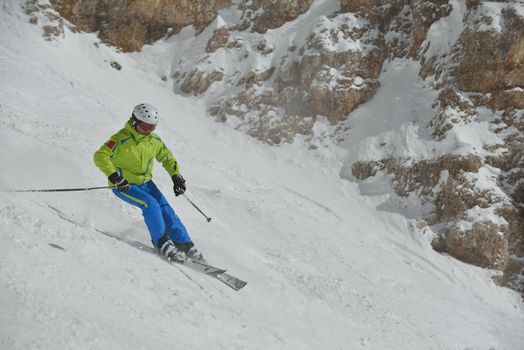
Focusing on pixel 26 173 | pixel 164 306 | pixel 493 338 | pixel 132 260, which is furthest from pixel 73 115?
pixel 493 338

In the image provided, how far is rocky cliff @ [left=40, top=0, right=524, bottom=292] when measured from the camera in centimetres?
1505

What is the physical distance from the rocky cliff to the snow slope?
3.47 ft

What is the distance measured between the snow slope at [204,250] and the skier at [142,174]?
0.65m

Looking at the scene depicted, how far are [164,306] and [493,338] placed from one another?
27.0ft

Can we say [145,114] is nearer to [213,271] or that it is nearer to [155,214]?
[155,214]

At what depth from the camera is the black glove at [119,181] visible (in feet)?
22.1

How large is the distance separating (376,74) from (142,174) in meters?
15.2

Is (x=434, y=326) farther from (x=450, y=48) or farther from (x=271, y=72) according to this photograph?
(x=271, y=72)

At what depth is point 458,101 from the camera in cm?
1691

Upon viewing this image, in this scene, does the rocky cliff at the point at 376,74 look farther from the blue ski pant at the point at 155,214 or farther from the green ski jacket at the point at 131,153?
the green ski jacket at the point at 131,153

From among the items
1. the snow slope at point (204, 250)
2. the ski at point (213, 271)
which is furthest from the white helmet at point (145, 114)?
the ski at point (213, 271)

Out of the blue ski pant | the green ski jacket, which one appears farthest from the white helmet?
the blue ski pant

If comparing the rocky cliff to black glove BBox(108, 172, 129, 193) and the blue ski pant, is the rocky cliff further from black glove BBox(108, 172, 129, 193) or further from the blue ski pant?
black glove BBox(108, 172, 129, 193)

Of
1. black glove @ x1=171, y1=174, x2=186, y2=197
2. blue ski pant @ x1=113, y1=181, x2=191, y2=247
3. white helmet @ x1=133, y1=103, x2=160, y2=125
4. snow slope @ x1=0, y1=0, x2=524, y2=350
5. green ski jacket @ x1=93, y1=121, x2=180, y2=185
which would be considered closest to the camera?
snow slope @ x1=0, y1=0, x2=524, y2=350
